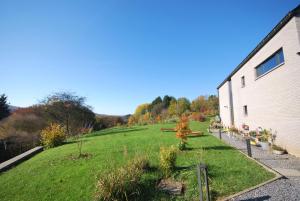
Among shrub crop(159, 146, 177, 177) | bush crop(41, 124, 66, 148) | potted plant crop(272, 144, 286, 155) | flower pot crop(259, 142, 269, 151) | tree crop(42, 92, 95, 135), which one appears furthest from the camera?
tree crop(42, 92, 95, 135)

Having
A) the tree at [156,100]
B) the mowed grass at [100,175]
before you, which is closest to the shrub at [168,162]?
the mowed grass at [100,175]

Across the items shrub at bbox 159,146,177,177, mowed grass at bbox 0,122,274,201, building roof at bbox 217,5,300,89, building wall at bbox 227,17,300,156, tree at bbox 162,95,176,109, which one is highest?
tree at bbox 162,95,176,109

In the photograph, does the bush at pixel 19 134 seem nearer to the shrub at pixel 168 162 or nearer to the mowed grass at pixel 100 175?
the mowed grass at pixel 100 175

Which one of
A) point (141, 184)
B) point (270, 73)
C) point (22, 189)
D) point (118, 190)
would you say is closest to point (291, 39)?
point (270, 73)

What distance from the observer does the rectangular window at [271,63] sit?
10156 millimetres

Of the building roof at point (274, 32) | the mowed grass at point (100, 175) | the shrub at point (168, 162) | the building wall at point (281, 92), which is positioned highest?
the building roof at point (274, 32)

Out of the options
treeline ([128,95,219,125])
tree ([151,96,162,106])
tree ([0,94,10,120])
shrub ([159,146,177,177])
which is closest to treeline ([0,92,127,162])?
tree ([0,94,10,120])

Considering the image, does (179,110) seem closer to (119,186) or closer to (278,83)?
(278,83)

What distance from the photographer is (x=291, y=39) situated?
8789 mm

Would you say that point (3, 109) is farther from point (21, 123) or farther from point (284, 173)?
point (284, 173)

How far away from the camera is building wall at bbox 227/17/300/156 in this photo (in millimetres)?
8617

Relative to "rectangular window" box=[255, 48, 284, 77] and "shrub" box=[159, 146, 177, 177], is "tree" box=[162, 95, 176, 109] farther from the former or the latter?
"shrub" box=[159, 146, 177, 177]

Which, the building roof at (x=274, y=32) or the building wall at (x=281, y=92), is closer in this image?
the building roof at (x=274, y=32)

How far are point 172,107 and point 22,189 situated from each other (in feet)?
137
